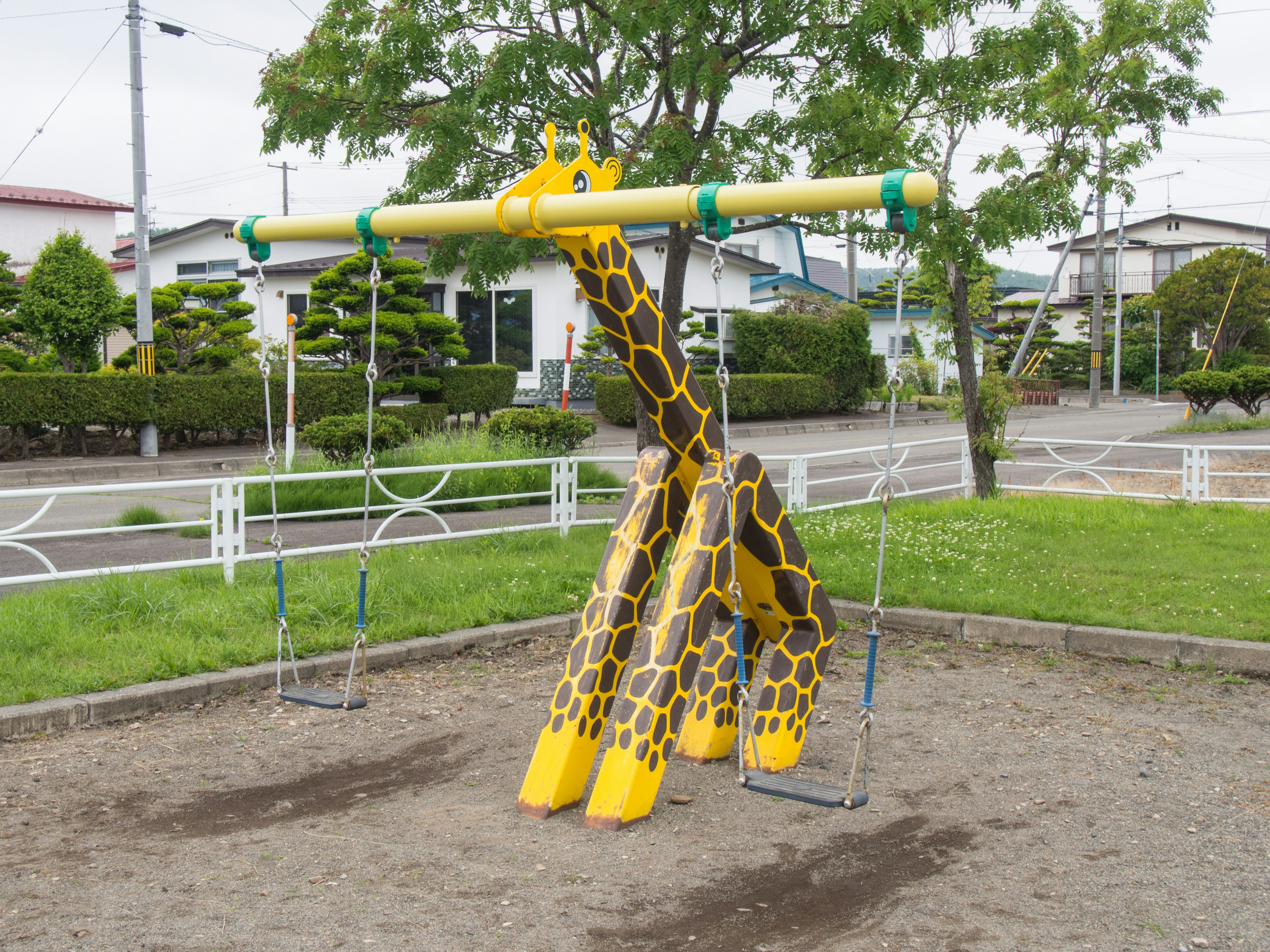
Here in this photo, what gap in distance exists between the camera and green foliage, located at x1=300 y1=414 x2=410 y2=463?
12922 mm

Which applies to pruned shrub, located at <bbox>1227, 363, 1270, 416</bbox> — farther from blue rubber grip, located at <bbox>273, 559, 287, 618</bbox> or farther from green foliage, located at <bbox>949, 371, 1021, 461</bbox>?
blue rubber grip, located at <bbox>273, 559, 287, 618</bbox>

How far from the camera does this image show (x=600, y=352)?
90.7ft

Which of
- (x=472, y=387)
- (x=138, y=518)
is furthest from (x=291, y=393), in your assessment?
(x=472, y=387)

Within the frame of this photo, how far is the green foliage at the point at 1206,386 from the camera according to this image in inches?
1040

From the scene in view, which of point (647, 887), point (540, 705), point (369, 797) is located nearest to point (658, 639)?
point (647, 887)

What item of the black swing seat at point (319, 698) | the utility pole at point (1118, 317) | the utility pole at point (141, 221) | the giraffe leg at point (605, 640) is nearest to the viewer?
the giraffe leg at point (605, 640)

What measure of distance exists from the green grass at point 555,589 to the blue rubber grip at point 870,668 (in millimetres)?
3338

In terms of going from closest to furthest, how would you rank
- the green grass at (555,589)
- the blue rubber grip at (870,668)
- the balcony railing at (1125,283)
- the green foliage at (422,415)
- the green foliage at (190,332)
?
the blue rubber grip at (870,668) → the green grass at (555,589) → the green foliage at (190,332) → the green foliage at (422,415) → the balcony railing at (1125,283)

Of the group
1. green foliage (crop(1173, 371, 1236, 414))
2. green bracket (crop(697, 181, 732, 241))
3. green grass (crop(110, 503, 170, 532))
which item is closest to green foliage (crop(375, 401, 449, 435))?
green grass (crop(110, 503, 170, 532))

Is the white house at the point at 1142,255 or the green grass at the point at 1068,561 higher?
the white house at the point at 1142,255

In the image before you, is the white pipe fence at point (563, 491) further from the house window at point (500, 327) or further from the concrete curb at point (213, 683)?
the house window at point (500, 327)

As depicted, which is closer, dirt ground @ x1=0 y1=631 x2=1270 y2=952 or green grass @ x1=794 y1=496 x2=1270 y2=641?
dirt ground @ x1=0 y1=631 x2=1270 y2=952

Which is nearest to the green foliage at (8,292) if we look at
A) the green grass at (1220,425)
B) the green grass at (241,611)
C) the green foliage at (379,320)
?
the green foliage at (379,320)

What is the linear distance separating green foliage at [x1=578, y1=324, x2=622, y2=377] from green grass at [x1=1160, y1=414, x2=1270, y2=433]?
12.6m
